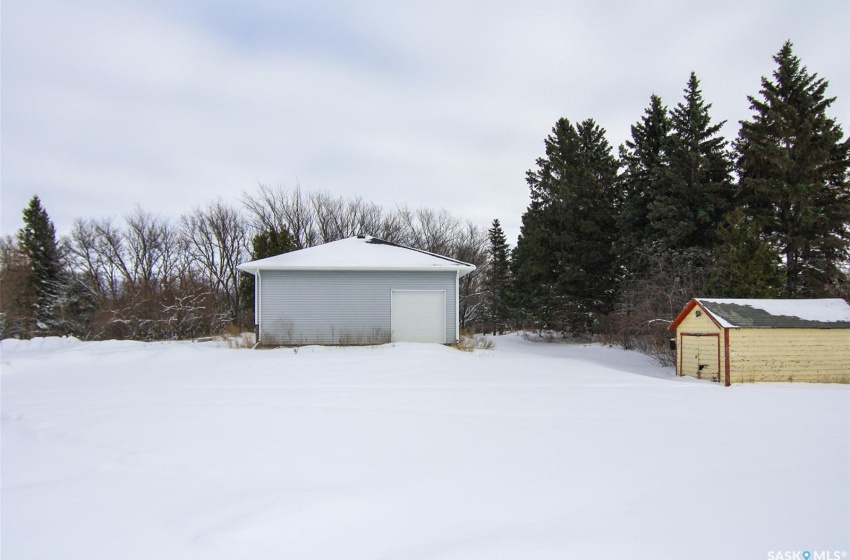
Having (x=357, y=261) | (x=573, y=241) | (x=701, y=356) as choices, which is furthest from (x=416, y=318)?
→ (x=573, y=241)

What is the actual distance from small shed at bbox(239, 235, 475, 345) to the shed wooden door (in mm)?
6745

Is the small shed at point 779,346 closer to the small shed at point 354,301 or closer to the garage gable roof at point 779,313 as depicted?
the garage gable roof at point 779,313

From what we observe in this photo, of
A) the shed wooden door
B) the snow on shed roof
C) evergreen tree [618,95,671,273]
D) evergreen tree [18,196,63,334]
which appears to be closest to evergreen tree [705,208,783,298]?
the shed wooden door

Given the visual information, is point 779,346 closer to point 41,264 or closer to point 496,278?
point 496,278

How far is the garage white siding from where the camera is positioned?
15.7 m

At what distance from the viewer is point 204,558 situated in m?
2.90

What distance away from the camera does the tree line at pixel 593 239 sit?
1666 cm

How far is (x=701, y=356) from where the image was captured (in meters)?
11.2

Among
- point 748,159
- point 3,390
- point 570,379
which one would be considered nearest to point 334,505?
point 570,379

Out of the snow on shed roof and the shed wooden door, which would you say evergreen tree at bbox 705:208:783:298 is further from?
the snow on shed roof

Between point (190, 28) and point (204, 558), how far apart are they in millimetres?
11235

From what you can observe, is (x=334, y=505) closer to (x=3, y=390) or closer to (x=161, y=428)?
(x=161, y=428)

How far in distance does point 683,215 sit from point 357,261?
42.8ft

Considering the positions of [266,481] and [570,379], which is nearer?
[266,481]
